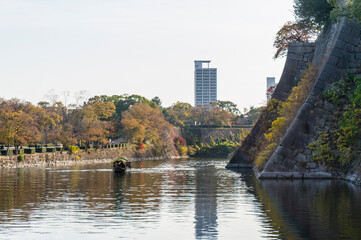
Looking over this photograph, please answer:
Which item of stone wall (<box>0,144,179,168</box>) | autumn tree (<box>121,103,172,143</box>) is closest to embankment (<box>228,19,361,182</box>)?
stone wall (<box>0,144,179,168</box>)

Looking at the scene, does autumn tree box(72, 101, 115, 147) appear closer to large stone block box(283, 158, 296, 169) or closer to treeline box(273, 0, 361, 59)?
treeline box(273, 0, 361, 59)

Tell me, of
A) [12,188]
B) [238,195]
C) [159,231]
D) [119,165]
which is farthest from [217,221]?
[119,165]

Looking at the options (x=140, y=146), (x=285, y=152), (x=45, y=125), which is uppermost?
(x=45, y=125)

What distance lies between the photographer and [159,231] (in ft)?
60.6

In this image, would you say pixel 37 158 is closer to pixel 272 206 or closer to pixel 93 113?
pixel 93 113

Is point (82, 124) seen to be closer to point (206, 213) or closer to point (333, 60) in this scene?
point (333, 60)

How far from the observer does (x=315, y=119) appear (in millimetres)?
39531

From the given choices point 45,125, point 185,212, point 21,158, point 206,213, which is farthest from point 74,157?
point 206,213

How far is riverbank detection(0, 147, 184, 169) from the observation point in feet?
214

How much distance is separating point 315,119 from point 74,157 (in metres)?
48.6

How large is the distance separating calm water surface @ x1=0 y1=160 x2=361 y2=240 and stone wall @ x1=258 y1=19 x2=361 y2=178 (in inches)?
117

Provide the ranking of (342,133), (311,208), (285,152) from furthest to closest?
(285,152)
(342,133)
(311,208)

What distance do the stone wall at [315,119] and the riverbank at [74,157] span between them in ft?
111

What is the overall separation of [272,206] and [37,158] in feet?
167
